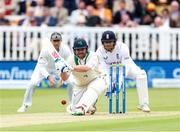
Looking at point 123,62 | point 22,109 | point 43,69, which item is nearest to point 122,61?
point 123,62

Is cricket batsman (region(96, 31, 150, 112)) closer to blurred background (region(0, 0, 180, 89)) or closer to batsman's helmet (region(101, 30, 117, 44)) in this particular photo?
batsman's helmet (region(101, 30, 117, 44))

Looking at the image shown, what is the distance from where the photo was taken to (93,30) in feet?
80.8

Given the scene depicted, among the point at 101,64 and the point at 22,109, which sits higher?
the point at 101,64

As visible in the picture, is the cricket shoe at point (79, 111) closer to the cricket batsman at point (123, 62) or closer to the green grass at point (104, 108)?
the green grass at point (104, 108)

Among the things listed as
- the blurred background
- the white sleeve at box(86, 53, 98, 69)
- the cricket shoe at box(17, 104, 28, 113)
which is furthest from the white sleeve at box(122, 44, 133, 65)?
the blurred background

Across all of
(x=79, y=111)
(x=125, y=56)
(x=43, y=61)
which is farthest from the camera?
(x=43, y=61)

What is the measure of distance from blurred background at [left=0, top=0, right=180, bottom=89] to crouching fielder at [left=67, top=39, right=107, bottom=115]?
8.37 meters

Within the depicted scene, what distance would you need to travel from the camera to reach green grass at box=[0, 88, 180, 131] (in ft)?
42.3

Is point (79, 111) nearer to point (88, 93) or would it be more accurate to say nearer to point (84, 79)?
point (88, 93)

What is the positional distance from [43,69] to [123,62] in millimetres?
1756

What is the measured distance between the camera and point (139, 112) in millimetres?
15844

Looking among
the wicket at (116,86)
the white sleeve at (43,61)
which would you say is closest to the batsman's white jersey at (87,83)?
the wicket at (116,86)

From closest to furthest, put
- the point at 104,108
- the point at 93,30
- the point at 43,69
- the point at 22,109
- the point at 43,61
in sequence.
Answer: the point at 22,109, the point at 43,69, the point at 43,61, the point at 104,108, the point at 93,30

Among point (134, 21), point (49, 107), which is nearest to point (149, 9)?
point (134, 21)
